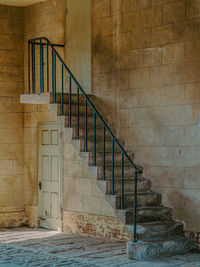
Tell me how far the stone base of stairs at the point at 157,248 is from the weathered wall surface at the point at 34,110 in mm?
3572

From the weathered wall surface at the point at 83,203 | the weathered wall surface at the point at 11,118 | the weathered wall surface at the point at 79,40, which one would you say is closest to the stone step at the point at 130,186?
the weathered wall surface at the point at 83,203

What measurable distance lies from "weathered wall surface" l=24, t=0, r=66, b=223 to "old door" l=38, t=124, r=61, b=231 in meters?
0.13

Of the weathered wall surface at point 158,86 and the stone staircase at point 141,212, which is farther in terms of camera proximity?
the weathered wall surface at point 158,86

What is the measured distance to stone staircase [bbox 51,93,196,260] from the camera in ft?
23.2

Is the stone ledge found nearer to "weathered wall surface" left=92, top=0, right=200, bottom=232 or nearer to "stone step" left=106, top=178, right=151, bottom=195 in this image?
"weathered wall surface" left=92, top=0, right=200, bottom=232

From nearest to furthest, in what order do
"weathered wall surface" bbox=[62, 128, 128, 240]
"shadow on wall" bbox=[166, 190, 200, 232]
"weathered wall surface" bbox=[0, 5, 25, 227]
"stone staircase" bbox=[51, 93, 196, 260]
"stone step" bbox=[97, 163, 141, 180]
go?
1. "stone staircase" bbox=[51, 93, 196, 260]
2. "shadow on wall" bbox=[166, 190, 200, 232]
3. "stone step" bbox=[97, 163, 141, 180]
4. "weathered wall surface" bbox=[62, 128, 128, 240]
5. "weathered wall surface" bbox=[0, 5, 25, 227]

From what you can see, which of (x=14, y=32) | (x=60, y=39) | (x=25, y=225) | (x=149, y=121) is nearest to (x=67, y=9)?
(x=60, y=39)

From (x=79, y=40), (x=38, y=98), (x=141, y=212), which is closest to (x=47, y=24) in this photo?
(x=79, y=40)

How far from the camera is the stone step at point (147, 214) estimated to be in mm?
7293

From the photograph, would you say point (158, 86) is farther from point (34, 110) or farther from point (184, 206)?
point (34, 110)

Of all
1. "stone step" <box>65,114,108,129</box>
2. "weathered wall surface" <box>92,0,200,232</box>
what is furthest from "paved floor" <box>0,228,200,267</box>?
"stone step" <box>65,114,108,129</box>

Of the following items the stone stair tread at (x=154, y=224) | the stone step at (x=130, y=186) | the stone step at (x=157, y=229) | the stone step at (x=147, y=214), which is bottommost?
the stone step at (x=157, y=229)

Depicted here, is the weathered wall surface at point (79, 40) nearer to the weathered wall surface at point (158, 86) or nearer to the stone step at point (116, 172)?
the weathered wall surface at point (158, 86)

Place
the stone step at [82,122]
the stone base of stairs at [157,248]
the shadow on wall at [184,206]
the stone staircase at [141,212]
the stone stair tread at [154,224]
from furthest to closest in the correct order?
the stone step at [82,122]
the shadow on wall at [184,206]
the stone stair tread at [154,224]
the stone staircase at [141,212]
the stone base of stairs at [157,248]
